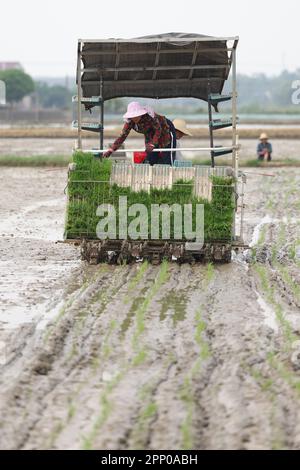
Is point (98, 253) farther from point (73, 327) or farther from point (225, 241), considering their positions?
point (73, 327)

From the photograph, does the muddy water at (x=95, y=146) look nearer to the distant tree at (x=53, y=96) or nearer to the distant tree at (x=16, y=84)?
the distant tree at (x=16, y=84)

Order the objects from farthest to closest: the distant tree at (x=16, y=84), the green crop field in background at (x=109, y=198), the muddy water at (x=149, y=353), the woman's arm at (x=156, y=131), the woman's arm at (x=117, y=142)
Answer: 1. the distant tree at (x=16, y=84)
2. the woman's arm at (x=156, y=131)
3. the woman's arm at (x=117, y=142)
4. the green crop field in background at (x=109, y=198)
5. the muddy water at (x=149, y=353)

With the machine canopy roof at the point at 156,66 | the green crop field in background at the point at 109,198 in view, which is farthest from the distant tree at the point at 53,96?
the green crop field in background at the point at 109,198

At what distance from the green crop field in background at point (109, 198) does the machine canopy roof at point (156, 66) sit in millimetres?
1155

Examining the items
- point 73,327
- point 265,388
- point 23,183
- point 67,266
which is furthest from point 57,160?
point 265,388

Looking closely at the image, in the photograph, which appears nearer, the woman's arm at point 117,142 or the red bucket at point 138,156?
the woman's arm at point 117,142

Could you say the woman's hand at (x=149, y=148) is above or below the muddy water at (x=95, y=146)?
above

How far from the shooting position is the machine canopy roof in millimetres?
10867

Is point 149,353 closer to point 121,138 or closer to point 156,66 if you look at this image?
point 121,138

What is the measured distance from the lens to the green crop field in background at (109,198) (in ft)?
34.1

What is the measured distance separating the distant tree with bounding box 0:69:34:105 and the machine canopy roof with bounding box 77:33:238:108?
7817 centimetres

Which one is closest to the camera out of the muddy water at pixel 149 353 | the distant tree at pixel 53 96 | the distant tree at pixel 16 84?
the muddy water at pixel 149 353

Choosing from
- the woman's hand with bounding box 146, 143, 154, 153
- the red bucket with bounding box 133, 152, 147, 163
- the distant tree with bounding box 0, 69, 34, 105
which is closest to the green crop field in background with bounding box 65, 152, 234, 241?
the woman's hand with bounding box 146, 143, 154, 153

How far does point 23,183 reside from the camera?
70.5 ft
